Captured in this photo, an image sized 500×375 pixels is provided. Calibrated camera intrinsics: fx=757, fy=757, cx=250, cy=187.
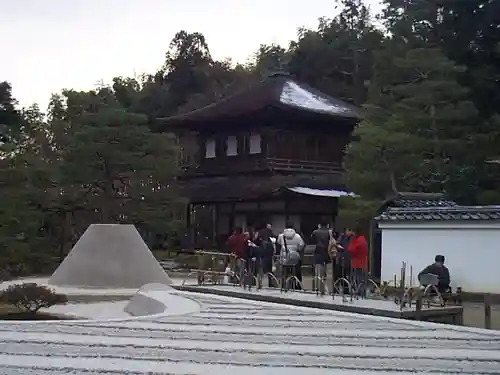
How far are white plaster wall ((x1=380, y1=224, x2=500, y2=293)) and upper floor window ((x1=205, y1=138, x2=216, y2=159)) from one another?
62.7ft

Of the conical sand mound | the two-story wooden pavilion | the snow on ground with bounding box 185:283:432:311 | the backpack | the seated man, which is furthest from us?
the two-story wooden pavilion

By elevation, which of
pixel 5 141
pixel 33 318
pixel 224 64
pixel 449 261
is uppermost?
pixel 224 64

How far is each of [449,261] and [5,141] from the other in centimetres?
1556

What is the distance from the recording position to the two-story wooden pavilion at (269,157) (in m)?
30.2

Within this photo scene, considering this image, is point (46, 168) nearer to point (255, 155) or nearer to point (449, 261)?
point (255, 155)

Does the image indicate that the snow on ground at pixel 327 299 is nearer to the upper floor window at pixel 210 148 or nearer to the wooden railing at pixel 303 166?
the wooden railing at pixel 303 166

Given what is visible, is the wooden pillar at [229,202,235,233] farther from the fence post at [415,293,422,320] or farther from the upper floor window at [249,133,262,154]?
the fence post at [415,293,422,320]

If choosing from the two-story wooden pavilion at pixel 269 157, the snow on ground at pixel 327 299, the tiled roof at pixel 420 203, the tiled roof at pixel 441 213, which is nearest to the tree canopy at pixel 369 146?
the tiled roof at pixel 420 203

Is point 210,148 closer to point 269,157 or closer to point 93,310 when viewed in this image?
point 269,157

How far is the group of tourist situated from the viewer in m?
12.9

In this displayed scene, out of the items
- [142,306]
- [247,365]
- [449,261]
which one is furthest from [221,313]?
[449,261]

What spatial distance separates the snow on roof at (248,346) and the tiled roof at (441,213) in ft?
15.6

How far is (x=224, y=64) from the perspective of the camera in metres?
55.3

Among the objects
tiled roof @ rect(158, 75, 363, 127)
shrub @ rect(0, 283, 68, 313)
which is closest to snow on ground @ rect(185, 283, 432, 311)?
shrub @ rect(0, 283, 68, 313)
